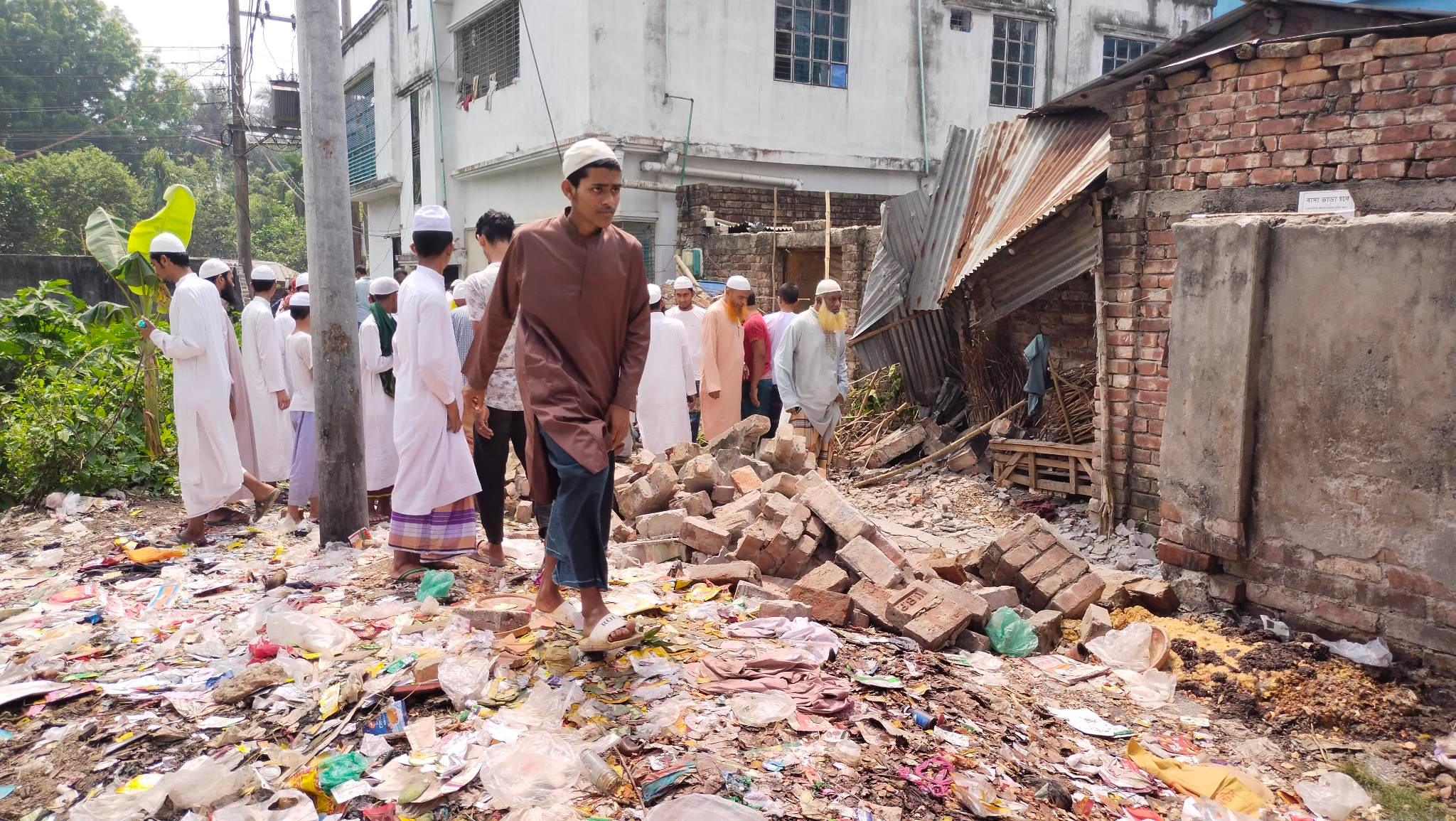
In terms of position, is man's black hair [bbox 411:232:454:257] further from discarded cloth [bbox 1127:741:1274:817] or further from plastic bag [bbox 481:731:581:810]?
discarded cloth [bbox 1127:741:1274:817]

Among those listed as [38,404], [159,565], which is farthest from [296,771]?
[38,404]

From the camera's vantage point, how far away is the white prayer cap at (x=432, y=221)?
462cm

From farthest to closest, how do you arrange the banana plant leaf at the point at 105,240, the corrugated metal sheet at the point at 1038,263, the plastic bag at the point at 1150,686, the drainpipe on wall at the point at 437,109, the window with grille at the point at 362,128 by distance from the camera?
the window with grille at the point at 362,128, the drainpipe on wall at the point at 437,109, the banana plant leaf at the point at 105,240, the corrugated metal sheet at the point at 1038,263, the plastic bag at the point at 1150,686

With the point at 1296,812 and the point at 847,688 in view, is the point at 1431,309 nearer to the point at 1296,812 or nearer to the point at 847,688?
the point at 1296,812

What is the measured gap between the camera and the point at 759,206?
49.7ft

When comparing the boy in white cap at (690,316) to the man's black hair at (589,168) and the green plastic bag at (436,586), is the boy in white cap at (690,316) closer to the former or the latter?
the green plastic bag at (436,586)

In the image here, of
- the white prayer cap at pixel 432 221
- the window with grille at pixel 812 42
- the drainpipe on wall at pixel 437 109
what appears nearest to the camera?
the white prayer cap at pixel 432 221

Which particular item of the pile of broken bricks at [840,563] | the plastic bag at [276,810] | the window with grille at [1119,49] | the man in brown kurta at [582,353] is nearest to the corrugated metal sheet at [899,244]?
the pile of broken bricks at [840,563]

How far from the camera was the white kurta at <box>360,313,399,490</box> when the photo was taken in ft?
19.2

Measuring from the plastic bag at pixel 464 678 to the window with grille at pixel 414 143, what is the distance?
18.5 m

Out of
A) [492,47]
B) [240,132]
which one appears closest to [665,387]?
[492,47]

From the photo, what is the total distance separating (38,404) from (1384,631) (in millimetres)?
8918

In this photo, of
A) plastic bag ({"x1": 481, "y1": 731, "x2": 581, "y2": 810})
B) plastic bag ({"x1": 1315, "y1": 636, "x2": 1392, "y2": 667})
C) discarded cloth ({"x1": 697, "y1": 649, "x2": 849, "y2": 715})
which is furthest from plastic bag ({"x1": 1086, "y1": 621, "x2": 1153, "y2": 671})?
plastic bag ({"x1": 481, "y1": 731, "x2": 581, "y2": 810})

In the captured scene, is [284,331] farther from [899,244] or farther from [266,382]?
[899,244]
